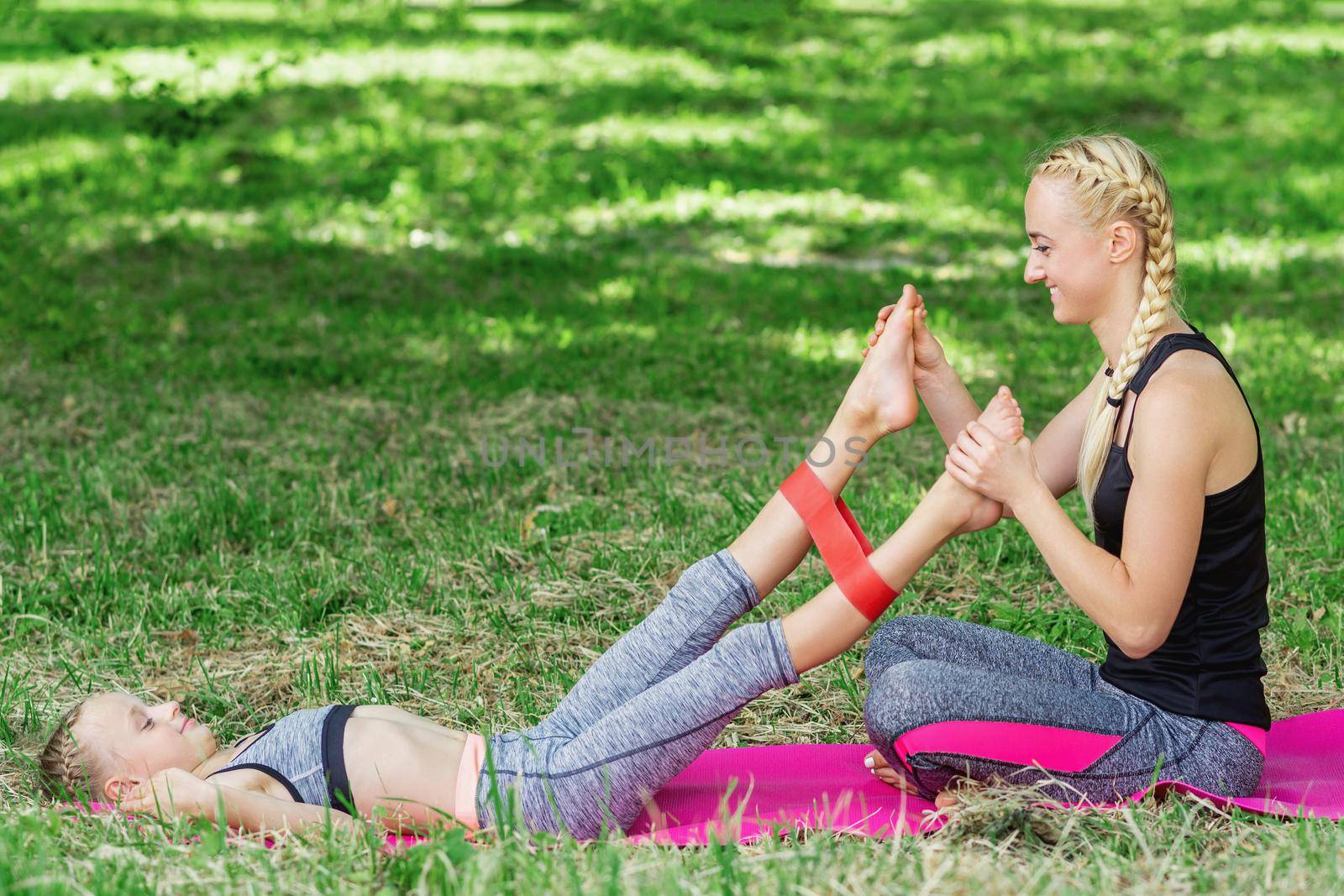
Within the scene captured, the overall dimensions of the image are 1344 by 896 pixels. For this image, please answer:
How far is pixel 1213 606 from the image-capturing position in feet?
9.22

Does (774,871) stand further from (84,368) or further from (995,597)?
(84,368)

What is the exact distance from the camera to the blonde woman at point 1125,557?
104 inches

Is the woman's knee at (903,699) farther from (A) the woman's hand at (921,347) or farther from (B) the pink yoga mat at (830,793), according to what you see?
(A) the woman's hand at (921,347)

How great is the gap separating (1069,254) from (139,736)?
238cm

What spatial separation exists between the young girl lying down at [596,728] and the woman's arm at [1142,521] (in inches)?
3.8

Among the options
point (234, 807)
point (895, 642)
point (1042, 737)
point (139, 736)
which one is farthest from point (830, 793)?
point (139, 736)

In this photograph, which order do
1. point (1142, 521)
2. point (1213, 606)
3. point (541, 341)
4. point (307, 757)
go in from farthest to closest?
point (541, 341) → point (307, 757) → point (1213, 606) → point (1142, 521)

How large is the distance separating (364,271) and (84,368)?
208 centimetres

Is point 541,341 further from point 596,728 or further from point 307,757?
point 596,728

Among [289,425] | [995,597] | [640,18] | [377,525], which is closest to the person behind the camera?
[995,597]

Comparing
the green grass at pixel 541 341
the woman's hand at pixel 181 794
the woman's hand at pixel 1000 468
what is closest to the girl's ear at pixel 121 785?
the woman's hand at pixel 181 794

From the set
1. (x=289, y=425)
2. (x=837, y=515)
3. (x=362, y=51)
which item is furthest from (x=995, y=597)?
(x=362, y=51)

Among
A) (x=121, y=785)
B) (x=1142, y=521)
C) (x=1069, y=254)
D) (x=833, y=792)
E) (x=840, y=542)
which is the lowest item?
(x=833, y=792)

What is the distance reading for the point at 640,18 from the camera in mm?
14617
